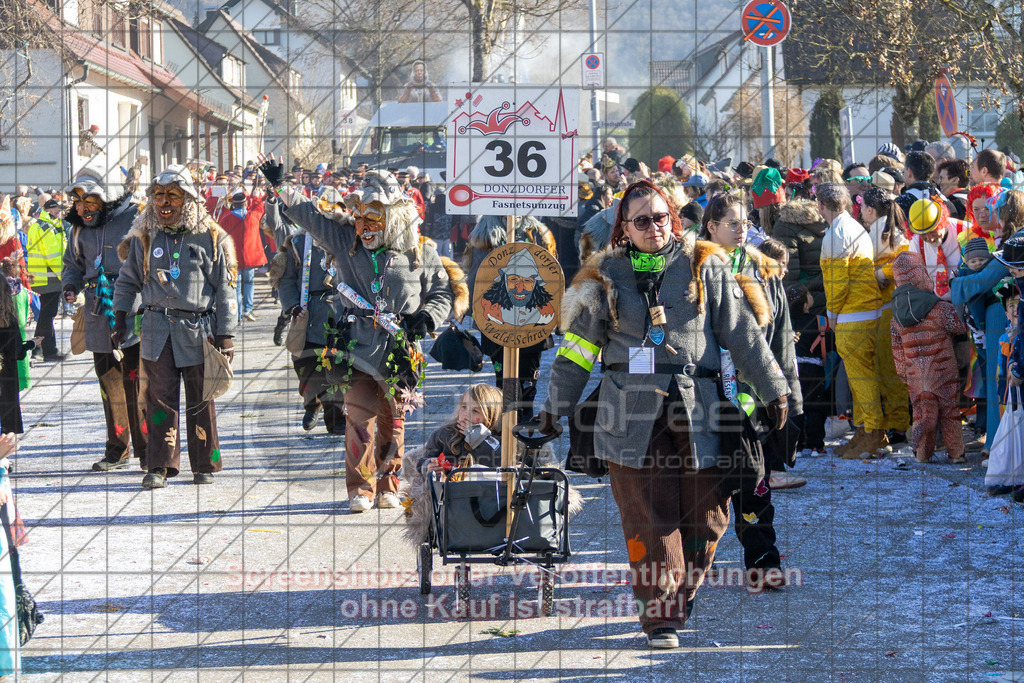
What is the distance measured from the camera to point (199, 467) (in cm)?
710

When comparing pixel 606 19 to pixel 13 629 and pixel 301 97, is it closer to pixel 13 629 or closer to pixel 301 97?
pixel 301 97

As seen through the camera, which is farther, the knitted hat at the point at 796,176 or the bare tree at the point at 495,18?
the knitted hat at the point at 796,176

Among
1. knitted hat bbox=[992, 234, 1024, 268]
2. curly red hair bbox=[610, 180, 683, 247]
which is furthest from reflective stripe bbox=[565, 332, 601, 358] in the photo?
knitted hat bbox=[992, 234, 1024, 268]

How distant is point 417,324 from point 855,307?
2.76 meters

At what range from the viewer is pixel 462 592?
4.90 m

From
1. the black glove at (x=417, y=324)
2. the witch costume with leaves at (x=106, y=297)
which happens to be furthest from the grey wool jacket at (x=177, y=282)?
the black glove at (x=417, y=324)

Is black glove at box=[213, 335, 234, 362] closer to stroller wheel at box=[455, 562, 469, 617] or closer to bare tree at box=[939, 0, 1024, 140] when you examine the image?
stroller wheel at box=[455, 562, 469, 617]

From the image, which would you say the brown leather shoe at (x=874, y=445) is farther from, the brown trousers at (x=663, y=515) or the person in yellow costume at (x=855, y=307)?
the brown trousers at (x=663, y=515)

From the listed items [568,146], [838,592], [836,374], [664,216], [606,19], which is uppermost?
[606,19]

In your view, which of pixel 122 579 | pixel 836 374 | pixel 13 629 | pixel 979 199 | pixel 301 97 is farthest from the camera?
pixel 836 374

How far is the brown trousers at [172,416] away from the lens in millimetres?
6918

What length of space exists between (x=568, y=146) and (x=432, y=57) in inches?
29.2

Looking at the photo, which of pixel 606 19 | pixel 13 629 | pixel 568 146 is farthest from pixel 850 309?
pixel 13 629

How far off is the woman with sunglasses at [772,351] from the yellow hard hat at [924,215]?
2.03m
